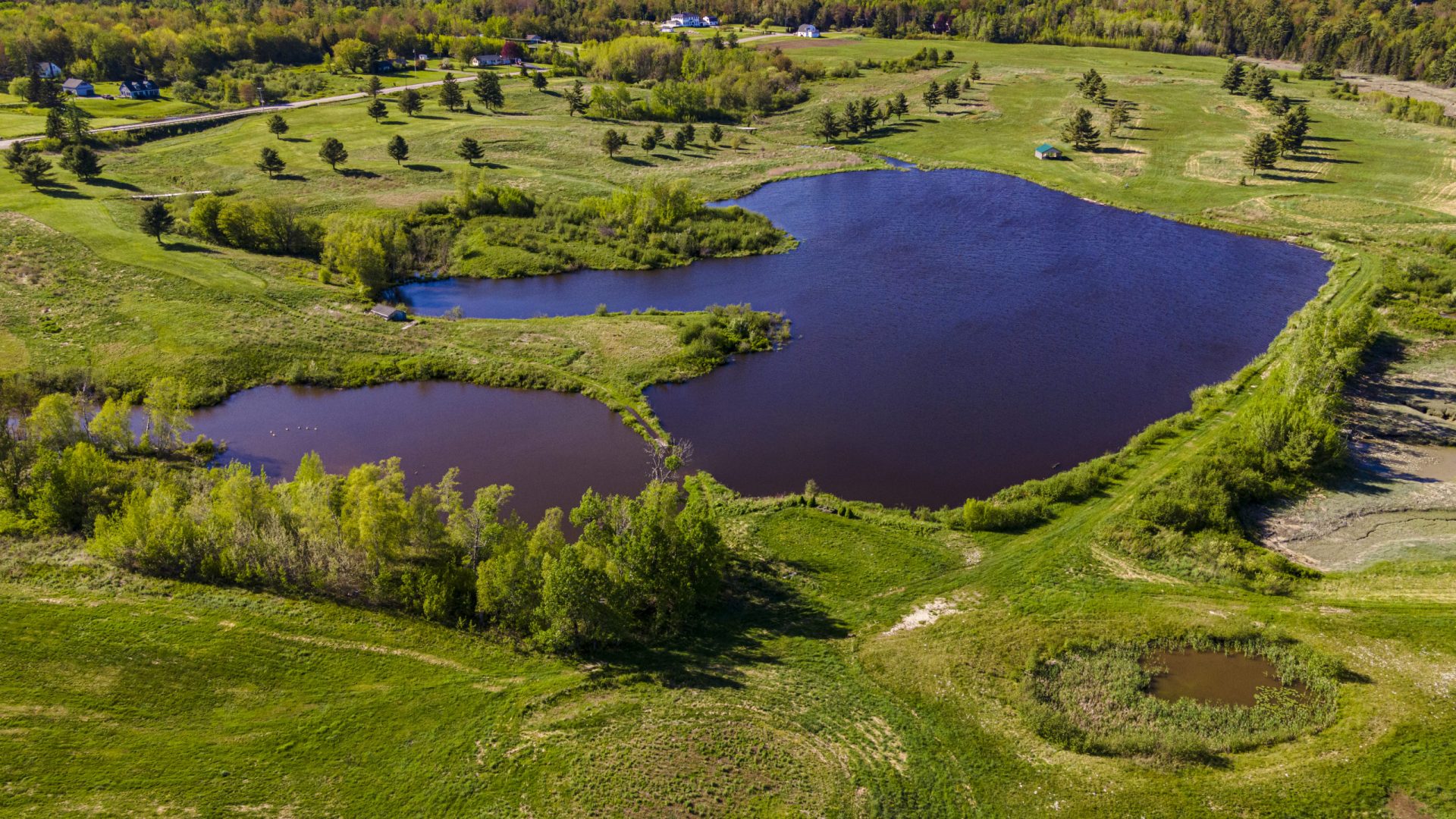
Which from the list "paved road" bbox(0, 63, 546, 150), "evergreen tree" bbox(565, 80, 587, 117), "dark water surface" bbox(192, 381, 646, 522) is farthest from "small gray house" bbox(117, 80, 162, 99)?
"dark water surface" bbox(192, 381, 646, 522)

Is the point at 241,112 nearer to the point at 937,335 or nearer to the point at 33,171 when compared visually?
the point at 33,171

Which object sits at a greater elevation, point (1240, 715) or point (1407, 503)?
point (1407, 503)

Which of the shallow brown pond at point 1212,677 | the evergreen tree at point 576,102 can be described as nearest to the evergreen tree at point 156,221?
the evergreen tree at point 576,102

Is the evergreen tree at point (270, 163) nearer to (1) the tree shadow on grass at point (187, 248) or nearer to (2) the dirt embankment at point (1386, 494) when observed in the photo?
(1) the tree shadow on grass at point (187, 248)

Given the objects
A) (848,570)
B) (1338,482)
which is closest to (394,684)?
(848,570)

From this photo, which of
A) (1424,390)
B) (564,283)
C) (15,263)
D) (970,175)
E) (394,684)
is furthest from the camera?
(970,175)

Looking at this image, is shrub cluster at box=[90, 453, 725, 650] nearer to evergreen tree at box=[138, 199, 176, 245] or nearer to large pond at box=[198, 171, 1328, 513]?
large pond at box=[198, 171, 1328, 513]

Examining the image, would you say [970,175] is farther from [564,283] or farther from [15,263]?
[15,263]
